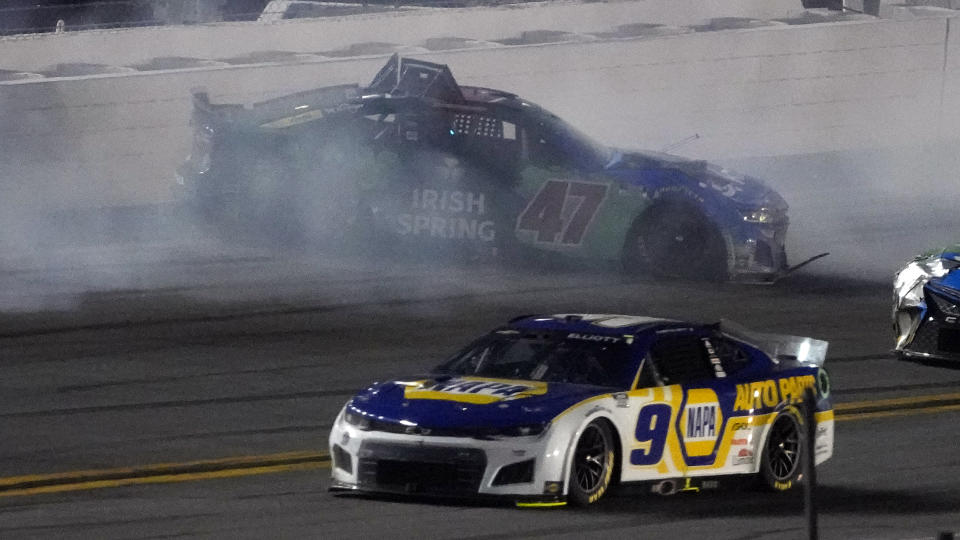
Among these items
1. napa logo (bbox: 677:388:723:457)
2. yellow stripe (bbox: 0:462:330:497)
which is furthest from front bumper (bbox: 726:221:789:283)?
yellow stripe (bbox: 0:462:330:497)

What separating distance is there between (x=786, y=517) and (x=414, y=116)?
8.07 m

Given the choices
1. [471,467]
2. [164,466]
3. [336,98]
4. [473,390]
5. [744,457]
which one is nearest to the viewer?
[471,467]

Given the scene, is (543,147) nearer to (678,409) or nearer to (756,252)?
(756,252)

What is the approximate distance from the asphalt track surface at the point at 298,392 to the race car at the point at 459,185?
0.30 meters

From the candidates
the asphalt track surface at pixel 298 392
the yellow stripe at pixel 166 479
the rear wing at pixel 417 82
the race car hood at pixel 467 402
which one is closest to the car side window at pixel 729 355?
the asphalt track surface at pixel 298 392

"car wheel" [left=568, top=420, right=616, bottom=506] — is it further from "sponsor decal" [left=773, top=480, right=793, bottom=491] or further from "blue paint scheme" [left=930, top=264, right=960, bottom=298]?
"blue paint scheme" [left=930, top=264, right=960, bottom=298]

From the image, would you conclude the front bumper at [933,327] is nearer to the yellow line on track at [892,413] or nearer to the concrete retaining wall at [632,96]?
the yellow line on track at [892,413]

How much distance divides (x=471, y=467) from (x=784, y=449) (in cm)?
208

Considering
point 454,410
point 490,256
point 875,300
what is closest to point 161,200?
point 490,256

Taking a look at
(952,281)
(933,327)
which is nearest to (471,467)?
(933,327)

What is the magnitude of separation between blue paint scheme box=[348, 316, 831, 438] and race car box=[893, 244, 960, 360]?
7.90 feet

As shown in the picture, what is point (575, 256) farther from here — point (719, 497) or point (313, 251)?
point (719, 497)

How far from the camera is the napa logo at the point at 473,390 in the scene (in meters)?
9.18

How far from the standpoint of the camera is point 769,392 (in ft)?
33.1
